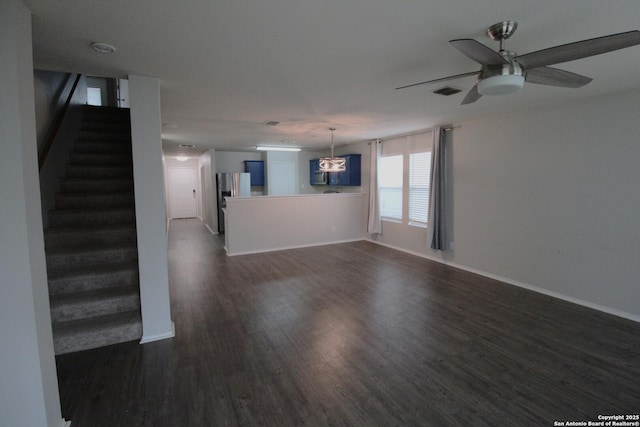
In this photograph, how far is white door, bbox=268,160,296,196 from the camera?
29.6ft

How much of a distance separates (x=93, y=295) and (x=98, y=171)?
2.07 m

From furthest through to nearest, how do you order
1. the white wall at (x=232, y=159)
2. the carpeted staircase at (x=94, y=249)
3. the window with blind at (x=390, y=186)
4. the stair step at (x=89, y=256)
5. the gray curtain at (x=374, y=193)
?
1. the white wall at (x=232, y=159)
2. the gray curtain at (x=374, y=193)
3. the window with blind at (x=390, y=186)
4. the stair step at (x=89, y=256)
5. the carpeted staircase at (x=94, y=249)

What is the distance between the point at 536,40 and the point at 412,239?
440 cm

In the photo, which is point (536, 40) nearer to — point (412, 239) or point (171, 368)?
point (171, 368)

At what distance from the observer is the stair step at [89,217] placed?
137 inches

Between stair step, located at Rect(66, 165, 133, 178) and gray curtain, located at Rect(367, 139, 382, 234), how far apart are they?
15.7 feet

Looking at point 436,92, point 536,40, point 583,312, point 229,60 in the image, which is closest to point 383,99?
point 436,92

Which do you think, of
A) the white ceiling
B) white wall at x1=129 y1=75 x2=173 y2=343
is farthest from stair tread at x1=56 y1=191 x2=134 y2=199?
white wall at x1=129 y1=75 x2=173 y2=343

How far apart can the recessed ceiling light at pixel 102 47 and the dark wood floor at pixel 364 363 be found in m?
2.48

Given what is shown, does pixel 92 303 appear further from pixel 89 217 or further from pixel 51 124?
pixel 51 124

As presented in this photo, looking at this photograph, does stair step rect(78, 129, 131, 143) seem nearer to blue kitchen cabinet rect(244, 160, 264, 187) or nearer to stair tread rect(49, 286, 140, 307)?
stair tread rect(49, 286, 140, 307)

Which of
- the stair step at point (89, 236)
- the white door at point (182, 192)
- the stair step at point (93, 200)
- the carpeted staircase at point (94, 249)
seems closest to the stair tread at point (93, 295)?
the carpeted staircase at point (94, 249)

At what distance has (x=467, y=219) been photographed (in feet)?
16.0

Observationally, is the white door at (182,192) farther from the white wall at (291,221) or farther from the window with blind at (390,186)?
the window with blind at (390,186)
